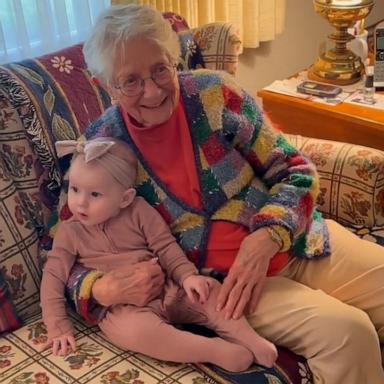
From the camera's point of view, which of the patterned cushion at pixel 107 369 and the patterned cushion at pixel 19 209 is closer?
the patterned cushion at pixel 107 369

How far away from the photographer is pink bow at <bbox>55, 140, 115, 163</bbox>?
1458 millimetres

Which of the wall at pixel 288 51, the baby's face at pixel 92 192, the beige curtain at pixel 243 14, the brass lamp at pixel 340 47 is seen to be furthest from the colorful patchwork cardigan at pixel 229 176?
the wall at pixel 288 51

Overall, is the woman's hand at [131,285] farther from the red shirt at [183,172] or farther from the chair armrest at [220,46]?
the chair armrest at [220,46]

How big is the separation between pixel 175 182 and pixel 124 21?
1.24ft

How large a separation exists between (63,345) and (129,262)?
0.23 m

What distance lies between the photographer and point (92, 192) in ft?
4.83

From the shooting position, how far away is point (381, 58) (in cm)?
229

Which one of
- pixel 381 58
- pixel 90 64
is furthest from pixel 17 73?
pixel 381 58

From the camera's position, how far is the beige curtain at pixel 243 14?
90.7 inches

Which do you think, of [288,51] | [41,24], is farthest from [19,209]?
[288,51]

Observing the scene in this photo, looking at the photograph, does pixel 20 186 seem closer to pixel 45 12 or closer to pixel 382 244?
pixel 45 12

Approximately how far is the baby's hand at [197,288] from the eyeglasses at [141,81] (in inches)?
16.9

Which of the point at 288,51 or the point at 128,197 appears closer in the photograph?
the point at 128,197

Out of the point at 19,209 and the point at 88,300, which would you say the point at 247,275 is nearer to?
the point at 88,300
